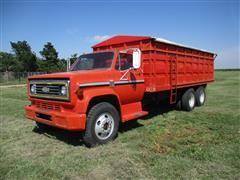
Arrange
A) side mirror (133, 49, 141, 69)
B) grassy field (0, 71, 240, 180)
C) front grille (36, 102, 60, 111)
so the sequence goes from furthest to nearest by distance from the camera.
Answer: side mirror (133, 49, 141, 69)
front grille (36, 102, 60, 111)
grassy field (0, 71, 240, 180)

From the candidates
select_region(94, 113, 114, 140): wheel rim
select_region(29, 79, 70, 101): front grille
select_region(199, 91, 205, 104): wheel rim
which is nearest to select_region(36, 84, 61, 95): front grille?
select_region(29, 79, 70, 101): front grille

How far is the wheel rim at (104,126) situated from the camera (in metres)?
6.17

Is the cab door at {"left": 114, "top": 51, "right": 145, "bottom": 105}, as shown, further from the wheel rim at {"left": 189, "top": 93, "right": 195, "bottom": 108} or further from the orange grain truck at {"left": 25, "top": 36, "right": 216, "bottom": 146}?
the wheel rim at {"left": 189, "top": 93, "right": 195, "bottom": 108}

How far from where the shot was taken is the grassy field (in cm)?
468

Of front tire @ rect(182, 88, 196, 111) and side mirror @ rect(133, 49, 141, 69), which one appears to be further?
front tire @ rect(182, 88, 196, 111)

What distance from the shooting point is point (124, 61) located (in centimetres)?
728

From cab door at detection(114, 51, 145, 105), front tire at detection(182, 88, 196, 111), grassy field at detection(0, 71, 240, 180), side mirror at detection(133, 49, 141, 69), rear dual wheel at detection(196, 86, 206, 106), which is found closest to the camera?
grassy field at detection(0, 71, 240, 180)

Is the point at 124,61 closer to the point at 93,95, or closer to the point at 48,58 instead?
the point at 93,95

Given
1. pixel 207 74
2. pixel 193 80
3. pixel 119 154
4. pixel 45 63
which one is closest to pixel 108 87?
pixel 119 154

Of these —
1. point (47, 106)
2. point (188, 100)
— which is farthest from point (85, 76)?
point (188, 100)

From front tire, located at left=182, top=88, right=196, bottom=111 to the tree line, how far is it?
3897 cm

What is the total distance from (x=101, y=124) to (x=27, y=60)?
46659 mm

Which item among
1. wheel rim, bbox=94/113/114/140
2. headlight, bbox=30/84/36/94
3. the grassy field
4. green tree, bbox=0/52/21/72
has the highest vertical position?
green tree, bbox=0/52/21/72

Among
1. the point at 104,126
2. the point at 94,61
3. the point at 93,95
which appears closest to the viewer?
the point at 93,95
